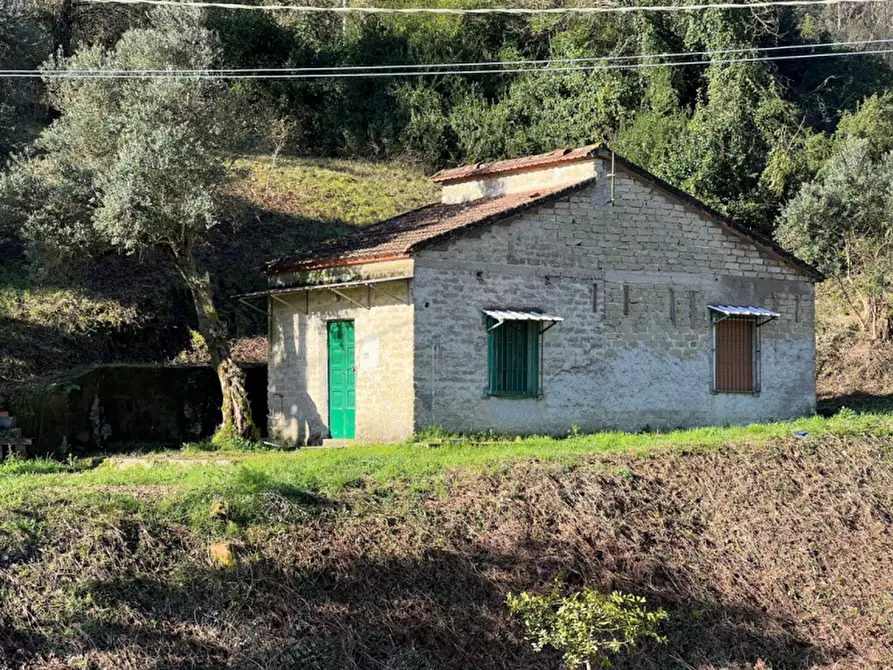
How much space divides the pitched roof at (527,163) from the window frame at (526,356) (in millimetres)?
3282

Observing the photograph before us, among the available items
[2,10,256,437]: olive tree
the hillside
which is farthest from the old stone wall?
the hillside

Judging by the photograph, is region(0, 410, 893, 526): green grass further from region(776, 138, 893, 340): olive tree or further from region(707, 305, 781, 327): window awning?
region(776, 138, 893, 340): olive tree

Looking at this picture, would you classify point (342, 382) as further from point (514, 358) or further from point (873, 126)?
point (873, 126)

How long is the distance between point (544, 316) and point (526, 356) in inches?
29.6

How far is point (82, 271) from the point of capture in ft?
90.4

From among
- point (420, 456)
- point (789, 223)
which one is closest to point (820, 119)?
point (789, 223)

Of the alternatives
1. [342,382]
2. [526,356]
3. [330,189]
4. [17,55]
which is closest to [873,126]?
[330,189]

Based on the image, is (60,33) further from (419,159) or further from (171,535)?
(171,535)

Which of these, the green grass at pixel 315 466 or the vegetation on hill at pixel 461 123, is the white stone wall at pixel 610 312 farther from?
the vegetation on hill at pixel 461 123

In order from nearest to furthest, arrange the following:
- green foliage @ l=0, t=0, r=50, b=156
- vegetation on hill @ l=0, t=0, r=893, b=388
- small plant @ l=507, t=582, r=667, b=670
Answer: small plant @ l=507, t=582, r=667, b=670 → vegetation on hill @ l=0, t=0, r=893, b=388 → green foliage @ l=0, t=0, r=50, b=156

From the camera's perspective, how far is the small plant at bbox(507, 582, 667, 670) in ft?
40.2

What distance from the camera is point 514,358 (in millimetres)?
21047

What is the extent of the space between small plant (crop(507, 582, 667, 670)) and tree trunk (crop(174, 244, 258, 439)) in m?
10.2

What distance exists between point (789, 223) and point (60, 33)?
22252 mm
